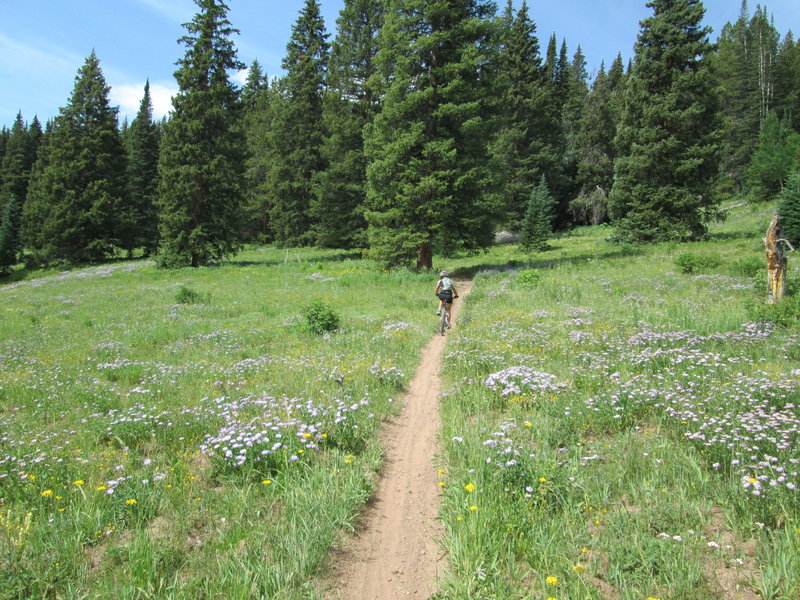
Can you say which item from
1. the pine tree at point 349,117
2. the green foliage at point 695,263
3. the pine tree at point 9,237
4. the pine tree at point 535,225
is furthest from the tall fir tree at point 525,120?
the pine tree at point 9,237

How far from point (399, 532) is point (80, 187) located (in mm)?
48853

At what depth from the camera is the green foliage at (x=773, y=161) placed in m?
35.9

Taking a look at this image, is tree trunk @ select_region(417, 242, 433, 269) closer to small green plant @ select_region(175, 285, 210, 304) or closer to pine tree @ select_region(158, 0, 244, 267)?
small green plant @ select_region(175, 285, 210, 304)

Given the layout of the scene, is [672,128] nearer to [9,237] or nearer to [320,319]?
[320,319]

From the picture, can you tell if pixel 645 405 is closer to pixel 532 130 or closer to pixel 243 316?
pixel 243 316

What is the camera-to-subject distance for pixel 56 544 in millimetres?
3691

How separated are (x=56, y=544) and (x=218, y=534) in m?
1.28

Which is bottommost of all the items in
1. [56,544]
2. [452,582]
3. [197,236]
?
[452,582]

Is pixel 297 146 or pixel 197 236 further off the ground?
pixel 297 146

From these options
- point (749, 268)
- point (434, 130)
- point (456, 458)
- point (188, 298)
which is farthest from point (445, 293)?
point (434, 130)

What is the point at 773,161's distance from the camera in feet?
120

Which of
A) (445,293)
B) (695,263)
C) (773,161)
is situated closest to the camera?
(445,293)

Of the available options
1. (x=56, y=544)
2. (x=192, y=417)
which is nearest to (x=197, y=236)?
(x=192, y=417)

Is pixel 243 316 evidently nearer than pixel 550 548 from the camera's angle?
No
